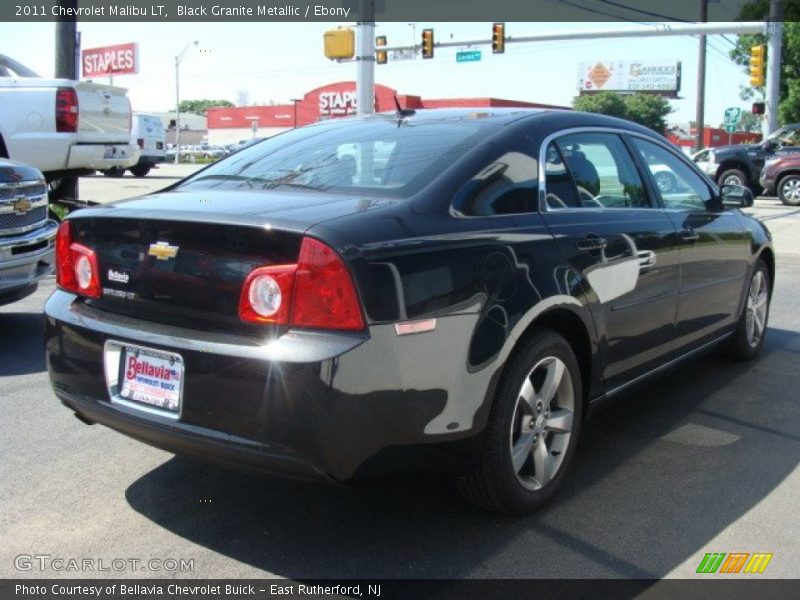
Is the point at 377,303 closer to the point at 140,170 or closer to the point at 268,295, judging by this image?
the point at 268,295

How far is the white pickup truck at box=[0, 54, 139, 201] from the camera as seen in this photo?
9367 millimetres

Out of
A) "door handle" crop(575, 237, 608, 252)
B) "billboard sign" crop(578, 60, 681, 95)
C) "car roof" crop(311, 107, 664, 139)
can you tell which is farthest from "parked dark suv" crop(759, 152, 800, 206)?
"billboard sign" crop(578, 60, 681, 95)

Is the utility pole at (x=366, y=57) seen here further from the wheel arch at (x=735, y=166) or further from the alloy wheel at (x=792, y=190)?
the wheel arch at (x=735, y=166)

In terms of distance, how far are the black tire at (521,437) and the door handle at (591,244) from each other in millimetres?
430

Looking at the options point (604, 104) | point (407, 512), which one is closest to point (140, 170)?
point (407, 512)

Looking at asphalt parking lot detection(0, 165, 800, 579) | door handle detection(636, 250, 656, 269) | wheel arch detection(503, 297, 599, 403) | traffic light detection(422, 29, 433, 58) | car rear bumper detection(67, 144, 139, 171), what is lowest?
asphalt parking lot detection(0, 165, 800, 579)

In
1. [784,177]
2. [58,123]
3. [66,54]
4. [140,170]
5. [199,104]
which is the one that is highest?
[199,104]

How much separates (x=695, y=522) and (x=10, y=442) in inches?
126

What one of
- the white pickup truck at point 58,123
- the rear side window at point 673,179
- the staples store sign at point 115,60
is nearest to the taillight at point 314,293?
the rear side window at point 673,179

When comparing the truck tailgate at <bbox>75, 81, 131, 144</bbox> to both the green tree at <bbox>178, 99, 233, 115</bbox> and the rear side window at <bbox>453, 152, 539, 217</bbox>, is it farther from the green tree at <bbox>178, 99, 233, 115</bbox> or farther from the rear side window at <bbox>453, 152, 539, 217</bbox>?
the green tree at <bbox>178, 99, 233, 115</bbox>

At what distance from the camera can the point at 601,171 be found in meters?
4.18

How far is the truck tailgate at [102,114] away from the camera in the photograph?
9898 mm

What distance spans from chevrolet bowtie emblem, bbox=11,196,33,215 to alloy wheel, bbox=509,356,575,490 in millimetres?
4157

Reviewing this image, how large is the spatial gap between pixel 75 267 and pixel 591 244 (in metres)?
2.17
